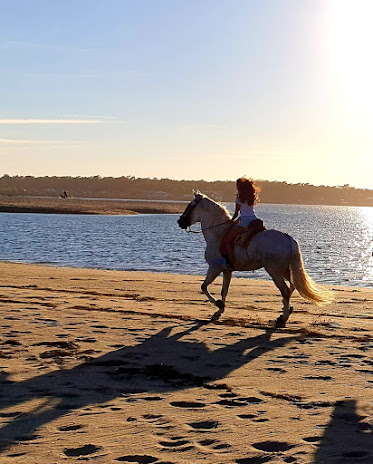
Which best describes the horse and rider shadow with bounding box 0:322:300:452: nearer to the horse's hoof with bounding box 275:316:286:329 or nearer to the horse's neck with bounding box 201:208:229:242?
the horse's hoof with bounding box 275:316:286:329

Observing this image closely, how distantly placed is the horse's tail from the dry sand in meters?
0.61

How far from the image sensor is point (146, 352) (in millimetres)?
9078

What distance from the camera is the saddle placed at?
11.7 m

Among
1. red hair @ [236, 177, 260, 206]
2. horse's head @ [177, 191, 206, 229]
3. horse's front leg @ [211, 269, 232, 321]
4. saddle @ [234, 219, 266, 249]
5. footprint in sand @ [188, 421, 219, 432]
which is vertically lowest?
footprint in sand @ [188, 421, 219, 432]

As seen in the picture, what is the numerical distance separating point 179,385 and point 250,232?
4.90m

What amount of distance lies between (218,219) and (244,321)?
223 centimetres

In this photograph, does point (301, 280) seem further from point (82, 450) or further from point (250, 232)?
point (82, 450)

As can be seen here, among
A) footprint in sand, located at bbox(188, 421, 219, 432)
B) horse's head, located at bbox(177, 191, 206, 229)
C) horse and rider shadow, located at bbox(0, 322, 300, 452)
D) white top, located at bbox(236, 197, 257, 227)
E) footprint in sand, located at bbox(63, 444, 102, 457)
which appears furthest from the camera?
horse's head, located at bbox(177, 191, 206, 229)

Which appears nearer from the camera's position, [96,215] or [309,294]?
[309,294]

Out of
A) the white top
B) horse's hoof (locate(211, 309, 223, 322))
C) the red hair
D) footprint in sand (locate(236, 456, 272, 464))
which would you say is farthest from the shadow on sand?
the red hair

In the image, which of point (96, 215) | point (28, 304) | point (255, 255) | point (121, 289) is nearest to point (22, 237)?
point (121, 289)

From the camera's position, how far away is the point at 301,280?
11.5m

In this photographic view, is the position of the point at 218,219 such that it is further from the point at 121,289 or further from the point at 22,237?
the point at 22,237

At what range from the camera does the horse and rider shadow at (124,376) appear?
628 cm
